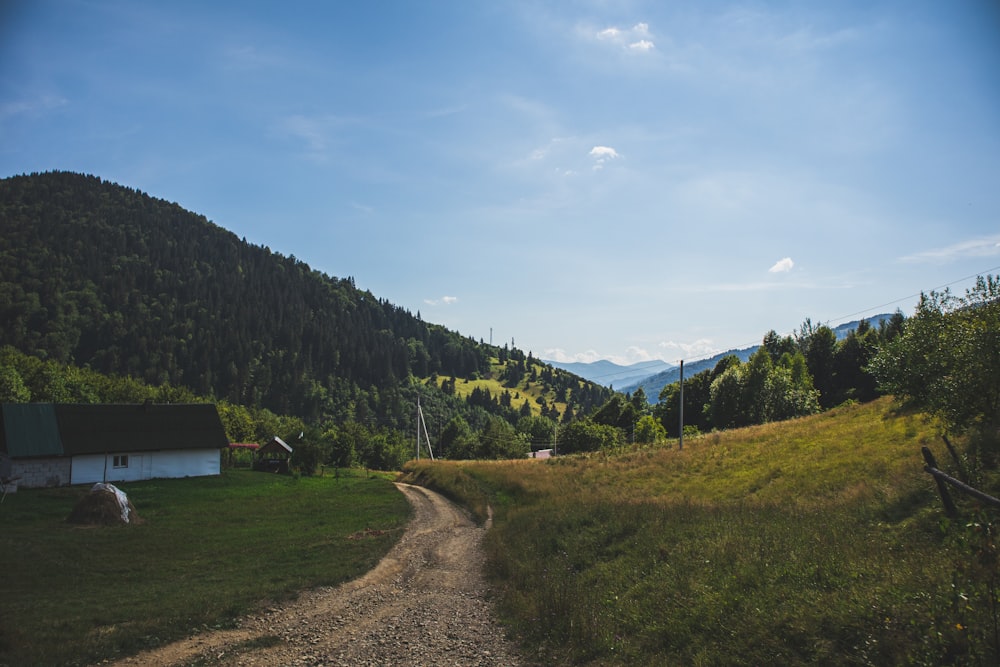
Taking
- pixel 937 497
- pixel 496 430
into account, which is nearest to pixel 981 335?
pixel 937 497

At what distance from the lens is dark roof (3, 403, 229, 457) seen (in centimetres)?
4394

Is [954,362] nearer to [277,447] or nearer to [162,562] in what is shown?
[162,562]

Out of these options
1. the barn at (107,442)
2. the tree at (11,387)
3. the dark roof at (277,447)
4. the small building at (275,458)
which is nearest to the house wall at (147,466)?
the barn at (107,442)

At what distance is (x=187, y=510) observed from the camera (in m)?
34.0

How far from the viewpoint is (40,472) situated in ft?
143

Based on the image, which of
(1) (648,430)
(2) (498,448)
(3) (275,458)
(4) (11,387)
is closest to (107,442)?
(3) (275,458)

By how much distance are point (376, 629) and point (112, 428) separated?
1968 inches

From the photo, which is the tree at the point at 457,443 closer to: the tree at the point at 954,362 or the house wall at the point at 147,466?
the house wall at the point at 147,466

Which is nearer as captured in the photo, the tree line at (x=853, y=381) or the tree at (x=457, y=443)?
the tree line at (x=853, y=381)

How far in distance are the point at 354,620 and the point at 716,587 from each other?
29.5 ft

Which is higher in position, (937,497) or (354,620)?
(937,497)

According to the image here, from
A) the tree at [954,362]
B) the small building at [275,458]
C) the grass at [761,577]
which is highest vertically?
the tree at [954,362]

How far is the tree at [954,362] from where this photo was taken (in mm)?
15977

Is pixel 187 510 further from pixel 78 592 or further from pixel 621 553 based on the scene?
pixel 621 553
